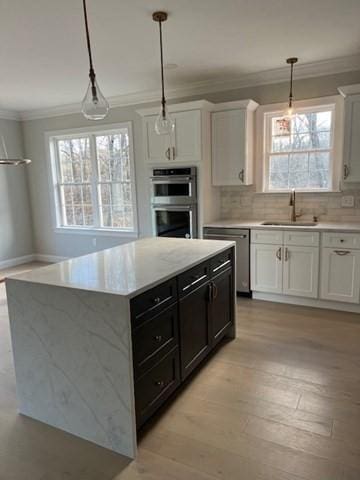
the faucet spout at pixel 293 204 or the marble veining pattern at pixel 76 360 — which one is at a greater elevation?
the faucet spout at pixel 293 204

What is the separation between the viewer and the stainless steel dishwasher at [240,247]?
417 cm

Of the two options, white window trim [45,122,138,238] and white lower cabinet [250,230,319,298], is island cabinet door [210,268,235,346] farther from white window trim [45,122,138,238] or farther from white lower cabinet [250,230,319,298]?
white window trim [45,122,138,238]

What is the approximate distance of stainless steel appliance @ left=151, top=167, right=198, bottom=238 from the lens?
4.45 m

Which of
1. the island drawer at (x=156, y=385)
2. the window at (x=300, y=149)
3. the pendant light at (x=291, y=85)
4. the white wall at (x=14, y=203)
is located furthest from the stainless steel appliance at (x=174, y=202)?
the white wall at (x=14, y=203)

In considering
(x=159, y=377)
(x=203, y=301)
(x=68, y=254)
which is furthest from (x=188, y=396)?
(x=68, y=254)

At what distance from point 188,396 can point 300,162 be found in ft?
10.5

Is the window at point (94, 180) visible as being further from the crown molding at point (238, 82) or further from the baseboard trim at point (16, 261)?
the baseboard trim at point (16, 261)

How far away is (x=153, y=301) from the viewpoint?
1.98 meters

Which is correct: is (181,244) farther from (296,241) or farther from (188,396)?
(296,241)

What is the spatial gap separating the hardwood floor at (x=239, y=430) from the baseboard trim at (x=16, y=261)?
348 centimetres

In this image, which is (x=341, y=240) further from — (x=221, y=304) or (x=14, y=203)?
(x=14, y=203)

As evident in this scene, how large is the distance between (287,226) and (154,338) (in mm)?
2529

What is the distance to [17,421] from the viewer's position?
2.20 metres

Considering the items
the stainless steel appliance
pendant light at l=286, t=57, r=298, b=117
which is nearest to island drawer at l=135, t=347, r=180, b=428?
the stainless steel appliance
